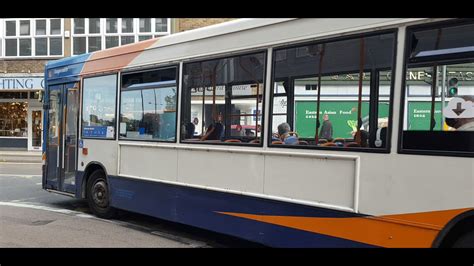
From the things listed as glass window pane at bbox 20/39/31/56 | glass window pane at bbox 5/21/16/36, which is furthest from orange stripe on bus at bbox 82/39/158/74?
glass window pane at bbox 5/21/16/36

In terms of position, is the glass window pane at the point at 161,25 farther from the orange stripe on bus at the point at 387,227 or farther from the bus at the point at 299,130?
the orange stripe on bus at the point at 387,227

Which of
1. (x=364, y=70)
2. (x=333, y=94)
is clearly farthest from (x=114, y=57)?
(x=364, y=70)

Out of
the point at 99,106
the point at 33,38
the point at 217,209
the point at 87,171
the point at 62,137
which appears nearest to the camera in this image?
the point at 217,209

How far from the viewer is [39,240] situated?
614 cm

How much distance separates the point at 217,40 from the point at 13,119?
23.1 metres

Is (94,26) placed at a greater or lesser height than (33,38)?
greater

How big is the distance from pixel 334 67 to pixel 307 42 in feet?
1.30

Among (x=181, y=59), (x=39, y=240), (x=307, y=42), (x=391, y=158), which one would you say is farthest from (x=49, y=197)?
(x=391, y=158)

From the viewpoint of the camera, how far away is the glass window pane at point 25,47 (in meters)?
23.9

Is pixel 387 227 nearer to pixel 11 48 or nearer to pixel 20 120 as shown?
pixel 11 48

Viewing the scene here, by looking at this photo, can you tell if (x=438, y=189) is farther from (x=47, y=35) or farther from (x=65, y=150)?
(x=47, y=35)

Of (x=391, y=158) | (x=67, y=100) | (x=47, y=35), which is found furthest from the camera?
(x=47, y=35)

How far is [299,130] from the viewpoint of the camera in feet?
15.9

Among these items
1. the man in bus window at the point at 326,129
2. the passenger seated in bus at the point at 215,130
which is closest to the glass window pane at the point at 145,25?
the passenger seated in bus at the point at 215,130
